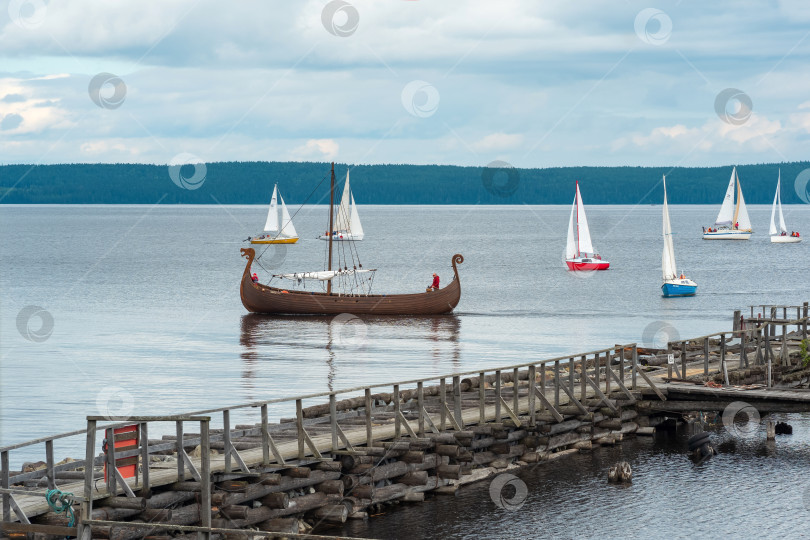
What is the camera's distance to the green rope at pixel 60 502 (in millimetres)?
15078

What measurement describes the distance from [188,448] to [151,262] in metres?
113

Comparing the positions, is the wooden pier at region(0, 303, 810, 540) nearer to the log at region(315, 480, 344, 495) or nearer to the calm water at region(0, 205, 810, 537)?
the log at region(315, 480, 344, 495)

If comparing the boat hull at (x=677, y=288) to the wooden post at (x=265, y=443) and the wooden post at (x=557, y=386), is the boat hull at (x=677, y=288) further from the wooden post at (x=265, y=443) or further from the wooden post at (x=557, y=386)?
the wooden post at (x=265, y=443)

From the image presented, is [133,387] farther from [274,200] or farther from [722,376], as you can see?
[274,200]

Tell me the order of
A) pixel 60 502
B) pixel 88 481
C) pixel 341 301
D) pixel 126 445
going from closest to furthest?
pixel 88 481, pixel 60 502, pixel 126 445, pixel 341 301

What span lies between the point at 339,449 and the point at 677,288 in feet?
217

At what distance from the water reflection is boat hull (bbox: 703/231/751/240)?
114 meters

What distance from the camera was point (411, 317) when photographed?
72.0 metres

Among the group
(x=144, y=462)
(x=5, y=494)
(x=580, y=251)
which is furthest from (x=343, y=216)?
(x=5, y=494)

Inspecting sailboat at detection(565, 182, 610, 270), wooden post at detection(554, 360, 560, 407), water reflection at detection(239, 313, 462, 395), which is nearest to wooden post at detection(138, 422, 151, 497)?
wooden post at detection(554, 360, 560, 407)

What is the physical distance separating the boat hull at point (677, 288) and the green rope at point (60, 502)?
233 ft

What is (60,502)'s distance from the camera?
15250mm

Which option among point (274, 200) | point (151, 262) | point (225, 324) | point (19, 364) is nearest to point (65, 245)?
point (274, 200)

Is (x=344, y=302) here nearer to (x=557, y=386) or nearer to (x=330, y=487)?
(x=557, y=386)
